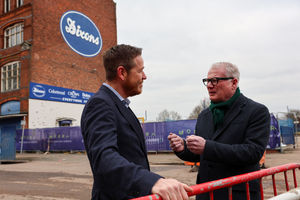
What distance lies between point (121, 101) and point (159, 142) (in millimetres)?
14811

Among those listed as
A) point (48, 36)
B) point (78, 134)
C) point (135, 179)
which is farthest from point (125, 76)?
point (48, 36)

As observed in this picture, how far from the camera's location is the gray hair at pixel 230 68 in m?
2.56

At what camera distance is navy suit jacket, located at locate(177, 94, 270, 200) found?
7.13 ft

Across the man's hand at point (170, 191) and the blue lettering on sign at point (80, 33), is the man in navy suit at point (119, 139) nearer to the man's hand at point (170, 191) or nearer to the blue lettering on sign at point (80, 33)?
the man's hand at point (170, 191)

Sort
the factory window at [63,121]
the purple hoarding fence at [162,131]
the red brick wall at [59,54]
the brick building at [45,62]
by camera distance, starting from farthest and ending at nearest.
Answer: the factory window at [63,121], the red brick wall at [59,54], the brick building at [45,62], the purple hoarding fence at [162,131]

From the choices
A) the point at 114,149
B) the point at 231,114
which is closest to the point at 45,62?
the point at 231,114

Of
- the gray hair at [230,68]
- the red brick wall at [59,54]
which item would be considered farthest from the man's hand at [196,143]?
the red brick wall at [59,54]

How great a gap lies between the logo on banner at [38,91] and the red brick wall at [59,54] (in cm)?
55

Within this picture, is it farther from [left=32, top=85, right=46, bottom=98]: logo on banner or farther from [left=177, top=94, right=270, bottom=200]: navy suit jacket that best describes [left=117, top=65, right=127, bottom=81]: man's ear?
[left=32, top=85, right=46, bottom=98]: logo on banner

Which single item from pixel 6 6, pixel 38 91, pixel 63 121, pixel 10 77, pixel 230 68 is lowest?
pixel 230 68

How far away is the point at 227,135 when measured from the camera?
2.39 meters

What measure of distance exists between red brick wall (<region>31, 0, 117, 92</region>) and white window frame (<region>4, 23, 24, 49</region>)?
7.13ft

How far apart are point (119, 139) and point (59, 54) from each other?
23391 millimetres

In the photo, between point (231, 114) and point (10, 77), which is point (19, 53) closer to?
point (10, 77)
